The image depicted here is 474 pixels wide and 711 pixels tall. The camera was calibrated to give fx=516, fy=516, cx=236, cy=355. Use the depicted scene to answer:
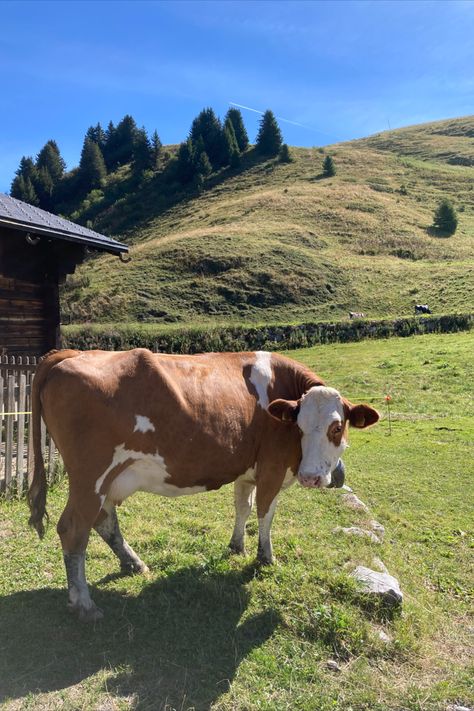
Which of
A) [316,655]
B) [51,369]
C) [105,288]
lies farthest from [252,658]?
[105,288]

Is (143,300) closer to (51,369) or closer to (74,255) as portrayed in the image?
(74,255)

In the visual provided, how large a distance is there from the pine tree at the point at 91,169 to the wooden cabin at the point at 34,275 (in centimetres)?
10172

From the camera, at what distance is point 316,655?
12.5 feet

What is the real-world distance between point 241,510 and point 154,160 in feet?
359

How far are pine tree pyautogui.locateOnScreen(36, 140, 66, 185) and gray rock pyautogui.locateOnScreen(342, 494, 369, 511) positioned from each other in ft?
378

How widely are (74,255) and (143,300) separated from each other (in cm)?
3299

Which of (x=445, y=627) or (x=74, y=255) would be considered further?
(x=74, y=255)

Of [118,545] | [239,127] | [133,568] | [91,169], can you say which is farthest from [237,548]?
[91,169]

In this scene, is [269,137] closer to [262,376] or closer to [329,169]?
[329,169]

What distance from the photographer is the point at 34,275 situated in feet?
36.7

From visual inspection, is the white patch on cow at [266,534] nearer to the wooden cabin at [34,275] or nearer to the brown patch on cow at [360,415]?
the brown patch on cow at [360,415]

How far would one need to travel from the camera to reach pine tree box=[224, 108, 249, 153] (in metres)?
104

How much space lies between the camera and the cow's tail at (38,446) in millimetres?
4434

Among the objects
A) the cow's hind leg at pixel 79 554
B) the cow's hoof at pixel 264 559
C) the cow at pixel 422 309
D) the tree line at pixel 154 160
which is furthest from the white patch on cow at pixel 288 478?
the tree line at pixel 154 160
